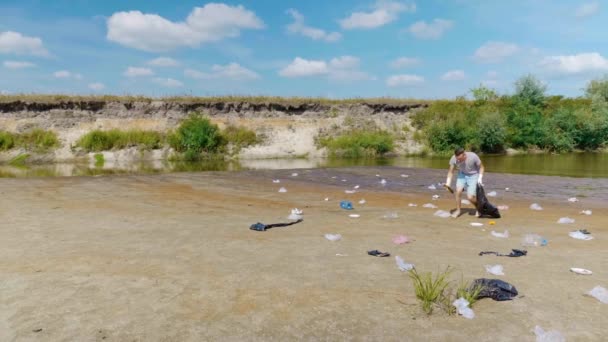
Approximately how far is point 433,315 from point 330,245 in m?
2.99

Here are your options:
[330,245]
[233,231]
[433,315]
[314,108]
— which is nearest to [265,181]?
[233,231]

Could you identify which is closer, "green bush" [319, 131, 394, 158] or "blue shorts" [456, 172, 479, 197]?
"blue shorts" [456, 172, 479, 197]

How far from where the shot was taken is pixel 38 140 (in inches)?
1454

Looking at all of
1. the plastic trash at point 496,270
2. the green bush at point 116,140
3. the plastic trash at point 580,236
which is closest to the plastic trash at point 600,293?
the plastic trash at point 496,270

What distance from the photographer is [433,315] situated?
4.65 m

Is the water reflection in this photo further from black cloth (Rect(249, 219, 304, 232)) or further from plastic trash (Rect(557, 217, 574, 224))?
black cloth (Rect(249, 219, 304, 232))

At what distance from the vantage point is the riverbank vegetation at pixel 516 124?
41062 mm

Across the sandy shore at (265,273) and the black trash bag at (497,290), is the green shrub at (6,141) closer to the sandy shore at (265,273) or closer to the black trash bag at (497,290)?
the sandy shore at (265,273)

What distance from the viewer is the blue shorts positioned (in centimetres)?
1071

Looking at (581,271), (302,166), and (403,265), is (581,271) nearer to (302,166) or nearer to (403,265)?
(403,265)

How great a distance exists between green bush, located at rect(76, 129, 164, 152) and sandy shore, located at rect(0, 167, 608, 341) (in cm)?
2612

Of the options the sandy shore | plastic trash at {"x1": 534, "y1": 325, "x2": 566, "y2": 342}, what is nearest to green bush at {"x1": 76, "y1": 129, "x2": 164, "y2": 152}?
the sandy shore

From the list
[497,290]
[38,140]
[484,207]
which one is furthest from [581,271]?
[38,140]

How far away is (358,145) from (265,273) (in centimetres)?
3407
